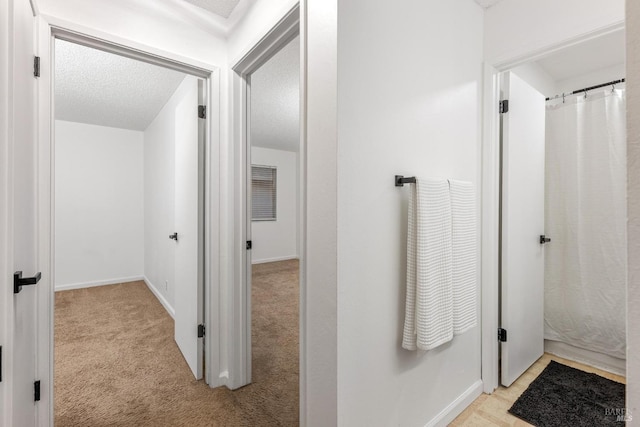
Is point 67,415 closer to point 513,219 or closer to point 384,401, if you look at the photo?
point 384,401

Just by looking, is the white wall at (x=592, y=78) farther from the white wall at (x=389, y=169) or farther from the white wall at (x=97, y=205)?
the white wall at (x=97, y=205)

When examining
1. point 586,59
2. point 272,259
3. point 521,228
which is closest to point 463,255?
point 521,228

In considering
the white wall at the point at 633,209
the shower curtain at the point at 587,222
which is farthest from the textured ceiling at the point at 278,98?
the shower curtain at the point at 587,222

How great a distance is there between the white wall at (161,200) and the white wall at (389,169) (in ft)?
6.91

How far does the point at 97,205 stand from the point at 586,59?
594 cm

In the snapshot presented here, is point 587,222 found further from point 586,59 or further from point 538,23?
point 538,23

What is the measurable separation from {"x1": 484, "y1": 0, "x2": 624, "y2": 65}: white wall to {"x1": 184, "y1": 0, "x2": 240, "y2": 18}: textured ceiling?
157 cm

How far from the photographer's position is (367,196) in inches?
45.9

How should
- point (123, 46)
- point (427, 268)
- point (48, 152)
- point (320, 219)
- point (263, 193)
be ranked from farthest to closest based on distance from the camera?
point (263, 193) → point (123, 46) → point (48, 152) → point (427, 268) → point (320, 219)

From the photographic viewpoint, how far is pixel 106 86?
2850 mm

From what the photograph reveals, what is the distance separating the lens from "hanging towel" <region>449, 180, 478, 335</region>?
4.73ft

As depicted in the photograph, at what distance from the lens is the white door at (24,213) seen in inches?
39.2

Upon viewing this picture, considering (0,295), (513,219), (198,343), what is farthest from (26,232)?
(513,219)

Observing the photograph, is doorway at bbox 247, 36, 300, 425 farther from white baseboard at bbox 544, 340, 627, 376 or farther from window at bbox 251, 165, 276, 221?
white baseboard at bbox 544, 340, 627, 376
